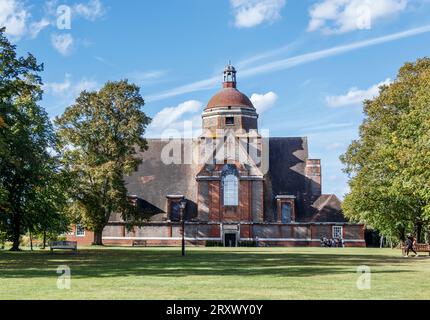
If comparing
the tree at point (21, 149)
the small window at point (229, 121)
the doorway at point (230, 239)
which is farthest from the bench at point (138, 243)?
the tree at point (21, 149)

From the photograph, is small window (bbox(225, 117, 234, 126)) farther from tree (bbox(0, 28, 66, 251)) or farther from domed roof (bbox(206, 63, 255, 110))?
tree (bbox(0, 28, 66, 251))

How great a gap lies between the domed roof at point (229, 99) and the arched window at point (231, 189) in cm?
1216

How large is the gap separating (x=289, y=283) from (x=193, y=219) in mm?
60891

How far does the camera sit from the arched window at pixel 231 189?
7981 cm

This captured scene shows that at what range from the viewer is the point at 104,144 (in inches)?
2335

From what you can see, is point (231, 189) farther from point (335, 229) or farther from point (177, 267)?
point (177, 267)

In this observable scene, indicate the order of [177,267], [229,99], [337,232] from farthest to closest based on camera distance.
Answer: [229,99] → [337,232] → [177,267]

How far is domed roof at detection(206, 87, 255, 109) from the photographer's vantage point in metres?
86.8

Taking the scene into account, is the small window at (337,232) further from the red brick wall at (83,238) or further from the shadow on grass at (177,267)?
the shadow on grass at (177,267)

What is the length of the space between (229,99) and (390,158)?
4810 cm

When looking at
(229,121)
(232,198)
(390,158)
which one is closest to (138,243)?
(232,198)

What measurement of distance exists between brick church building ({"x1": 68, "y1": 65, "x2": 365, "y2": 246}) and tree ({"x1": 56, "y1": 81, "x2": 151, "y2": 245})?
727 inches

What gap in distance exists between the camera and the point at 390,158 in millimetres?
40875
